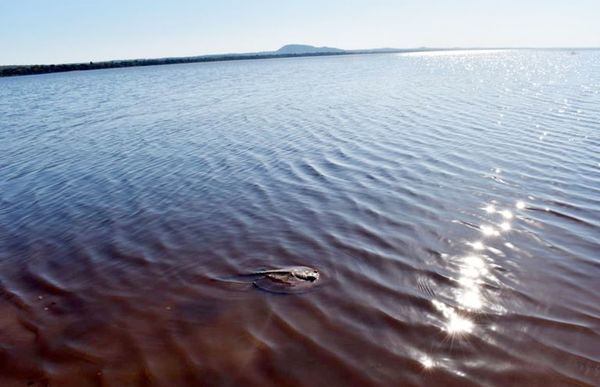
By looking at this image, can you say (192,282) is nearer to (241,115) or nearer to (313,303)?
(313,303)

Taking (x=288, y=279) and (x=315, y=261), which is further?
(x=315, y=261)

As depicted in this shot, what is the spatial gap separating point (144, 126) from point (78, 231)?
14127mm

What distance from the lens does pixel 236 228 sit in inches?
351

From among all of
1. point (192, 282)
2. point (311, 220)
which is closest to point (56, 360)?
point (192, 282)

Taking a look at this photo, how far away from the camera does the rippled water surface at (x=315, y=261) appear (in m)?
4.98

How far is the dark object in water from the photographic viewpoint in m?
6.50

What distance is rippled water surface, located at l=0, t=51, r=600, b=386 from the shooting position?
498cm

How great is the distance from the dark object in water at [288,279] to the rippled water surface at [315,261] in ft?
0.50

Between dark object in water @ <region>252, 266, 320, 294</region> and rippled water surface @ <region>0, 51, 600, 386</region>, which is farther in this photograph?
dark object in water @ <region>252, 266, 320, 294</region>

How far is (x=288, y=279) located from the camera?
6754mm

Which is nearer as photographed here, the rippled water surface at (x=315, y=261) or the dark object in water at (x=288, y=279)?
the rippled water surface at (x=315, y=261)

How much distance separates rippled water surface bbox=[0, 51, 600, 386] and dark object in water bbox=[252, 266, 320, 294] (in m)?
0.15

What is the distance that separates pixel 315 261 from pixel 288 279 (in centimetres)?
72

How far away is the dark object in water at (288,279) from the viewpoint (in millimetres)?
6504
